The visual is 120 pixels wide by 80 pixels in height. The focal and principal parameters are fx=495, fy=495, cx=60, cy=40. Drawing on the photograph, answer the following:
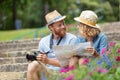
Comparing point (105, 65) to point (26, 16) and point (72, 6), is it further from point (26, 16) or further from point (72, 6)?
point (26, 16)

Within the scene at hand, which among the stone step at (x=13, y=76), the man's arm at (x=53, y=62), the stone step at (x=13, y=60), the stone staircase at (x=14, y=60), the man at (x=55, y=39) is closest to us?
the man's arm at (x=53, y=62)

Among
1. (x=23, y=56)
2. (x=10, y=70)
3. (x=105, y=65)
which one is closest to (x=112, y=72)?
(x=105, y=65)

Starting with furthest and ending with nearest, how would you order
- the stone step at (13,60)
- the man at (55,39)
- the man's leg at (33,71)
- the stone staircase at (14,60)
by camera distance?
the stone step at (13,60)
the stone staircase at (14,60)
the man at (55,39)
the man's leg at (33,71)

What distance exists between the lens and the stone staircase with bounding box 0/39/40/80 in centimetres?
715

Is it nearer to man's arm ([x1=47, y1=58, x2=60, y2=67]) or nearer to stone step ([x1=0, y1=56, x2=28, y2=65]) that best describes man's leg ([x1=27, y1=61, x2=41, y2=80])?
man's arm ([x1=47, y1=58, x2=60, y2=67])

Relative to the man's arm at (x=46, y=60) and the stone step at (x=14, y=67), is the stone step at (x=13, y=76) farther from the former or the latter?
the man's arm at (x=46, y=60)

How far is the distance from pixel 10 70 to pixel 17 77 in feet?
3.17

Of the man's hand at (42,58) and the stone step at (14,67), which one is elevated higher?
the man's hand at (42,58)

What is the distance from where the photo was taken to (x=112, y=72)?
4348mm

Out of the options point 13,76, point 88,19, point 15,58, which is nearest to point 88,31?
point 88,19

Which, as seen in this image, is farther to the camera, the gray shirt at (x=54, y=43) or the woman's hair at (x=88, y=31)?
the gray shirt at (x=54, y=43)

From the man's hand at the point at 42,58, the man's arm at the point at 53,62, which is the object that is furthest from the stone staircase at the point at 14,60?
the man's hand at the point at 42,58

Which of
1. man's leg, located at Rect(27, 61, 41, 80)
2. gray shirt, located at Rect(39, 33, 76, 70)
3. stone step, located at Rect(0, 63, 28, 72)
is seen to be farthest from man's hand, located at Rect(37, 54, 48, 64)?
stone step, located at Rect(0, 63, 28, 72)

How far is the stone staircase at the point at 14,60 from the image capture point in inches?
281
